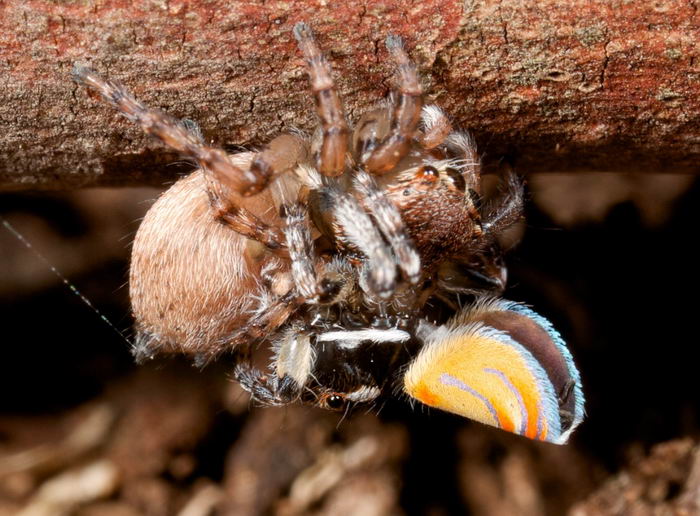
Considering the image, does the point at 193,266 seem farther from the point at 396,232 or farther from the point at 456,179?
the point at 456,179

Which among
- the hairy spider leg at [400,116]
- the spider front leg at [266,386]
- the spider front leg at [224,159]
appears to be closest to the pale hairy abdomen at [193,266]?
the spider front leg at [224,159]

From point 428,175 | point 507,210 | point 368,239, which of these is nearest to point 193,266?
point 368,239

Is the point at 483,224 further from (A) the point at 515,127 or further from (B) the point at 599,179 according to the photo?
(B) the point at 599,179

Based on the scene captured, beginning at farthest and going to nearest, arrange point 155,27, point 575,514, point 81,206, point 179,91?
point 81,206
point 575,514
point 179,91
point 155,27

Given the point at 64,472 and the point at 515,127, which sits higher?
the point at 515,127

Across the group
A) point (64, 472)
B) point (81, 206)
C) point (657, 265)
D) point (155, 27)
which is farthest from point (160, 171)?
point (657, 265)

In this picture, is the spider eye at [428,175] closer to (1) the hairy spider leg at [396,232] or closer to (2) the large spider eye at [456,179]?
(2) the large spider eye at [456,179]
